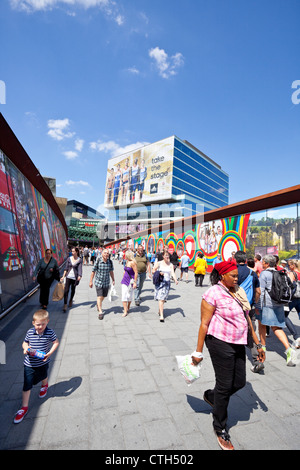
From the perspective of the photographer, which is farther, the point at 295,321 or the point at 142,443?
the point at 295,321

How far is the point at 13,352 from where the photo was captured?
378 centimetres

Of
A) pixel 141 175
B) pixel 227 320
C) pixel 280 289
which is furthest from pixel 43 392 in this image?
pixel 141 175

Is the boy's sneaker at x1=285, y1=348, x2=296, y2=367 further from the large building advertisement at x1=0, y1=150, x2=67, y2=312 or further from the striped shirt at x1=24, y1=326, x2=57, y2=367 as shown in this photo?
the large building advertisement at x1=0, y1=150, x2=67, y2=312

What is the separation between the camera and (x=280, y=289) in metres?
3.83

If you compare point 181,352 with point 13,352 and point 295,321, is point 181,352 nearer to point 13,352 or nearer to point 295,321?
point 13,352

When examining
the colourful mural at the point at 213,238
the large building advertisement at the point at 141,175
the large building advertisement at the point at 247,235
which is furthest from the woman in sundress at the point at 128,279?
the large building advertisement at the point at 141,175

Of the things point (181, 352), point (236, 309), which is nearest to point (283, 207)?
point (181, 352)

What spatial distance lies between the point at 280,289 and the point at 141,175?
253ft

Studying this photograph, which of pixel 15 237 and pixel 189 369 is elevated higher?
pixel 15 237

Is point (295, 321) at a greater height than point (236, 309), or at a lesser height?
lesser

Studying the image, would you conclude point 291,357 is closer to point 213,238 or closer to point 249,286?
point 249,286

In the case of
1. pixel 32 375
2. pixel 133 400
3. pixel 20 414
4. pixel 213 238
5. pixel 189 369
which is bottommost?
pixel 133 400

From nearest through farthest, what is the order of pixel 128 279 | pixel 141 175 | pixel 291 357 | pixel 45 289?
1. pixel 291 357
2. pixel 45 289
3. pixel 128 279
4. pixel 141 175

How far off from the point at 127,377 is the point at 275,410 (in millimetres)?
1886
